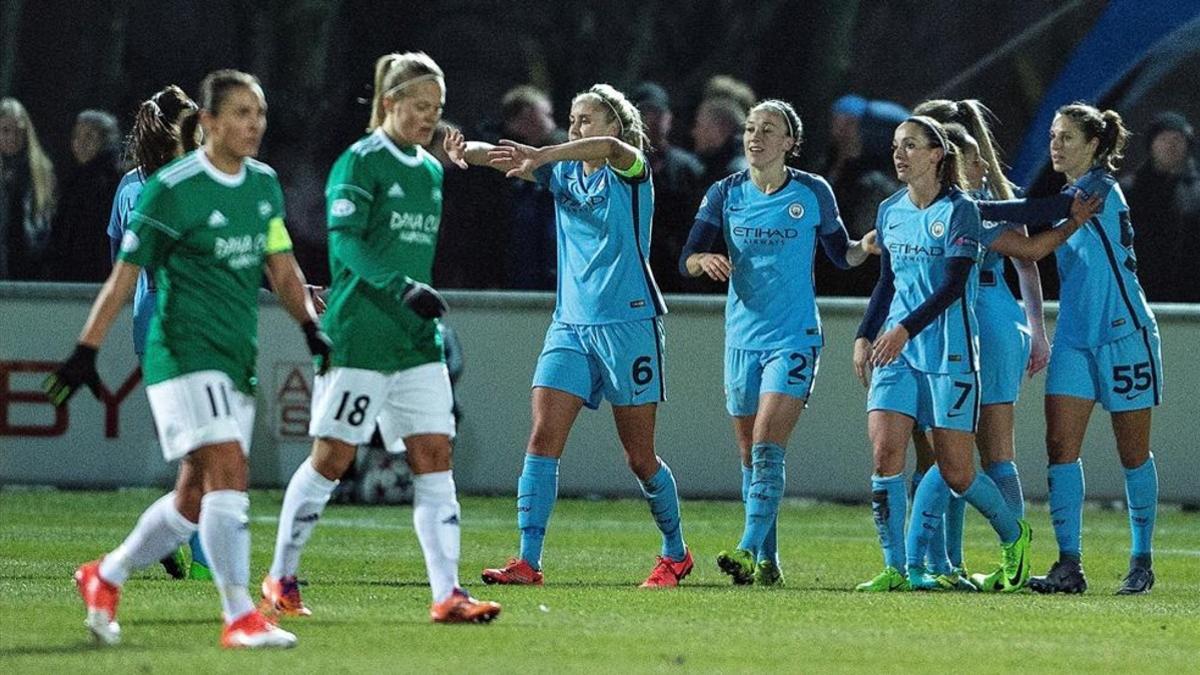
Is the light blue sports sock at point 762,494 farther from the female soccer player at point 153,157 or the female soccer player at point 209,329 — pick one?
the female soccer player at point 209,329

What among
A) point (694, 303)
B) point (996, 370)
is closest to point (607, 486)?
point (694, 303)

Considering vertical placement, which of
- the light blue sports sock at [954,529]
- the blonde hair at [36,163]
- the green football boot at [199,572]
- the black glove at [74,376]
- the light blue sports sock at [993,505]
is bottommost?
the green football boot at [199,572]

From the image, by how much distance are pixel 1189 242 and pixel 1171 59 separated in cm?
131

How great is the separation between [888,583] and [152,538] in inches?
149

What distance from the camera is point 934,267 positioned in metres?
10.6

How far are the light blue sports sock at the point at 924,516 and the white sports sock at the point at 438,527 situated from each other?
114 inches

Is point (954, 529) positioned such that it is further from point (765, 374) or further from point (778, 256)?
point (778, 256)

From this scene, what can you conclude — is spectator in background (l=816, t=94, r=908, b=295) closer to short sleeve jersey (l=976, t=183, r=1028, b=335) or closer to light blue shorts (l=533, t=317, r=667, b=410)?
short sleeve jersey (l=976, t=183, r=1028, b=335)

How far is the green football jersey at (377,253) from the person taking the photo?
8.61 metres

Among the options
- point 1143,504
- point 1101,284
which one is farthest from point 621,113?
point 1143,504

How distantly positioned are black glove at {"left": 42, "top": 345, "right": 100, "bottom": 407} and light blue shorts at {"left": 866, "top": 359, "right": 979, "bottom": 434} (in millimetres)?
3963

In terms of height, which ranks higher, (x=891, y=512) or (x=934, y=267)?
(x=934, y=267)

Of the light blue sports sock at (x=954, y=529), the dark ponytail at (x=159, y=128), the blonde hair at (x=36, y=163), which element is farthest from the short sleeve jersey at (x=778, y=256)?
the blonde hair at (x=36, y=163)


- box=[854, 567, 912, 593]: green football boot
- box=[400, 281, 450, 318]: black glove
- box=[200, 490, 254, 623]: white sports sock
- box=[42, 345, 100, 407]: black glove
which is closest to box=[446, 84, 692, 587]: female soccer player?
box=[854, 567, 912, 593]: green football boot
